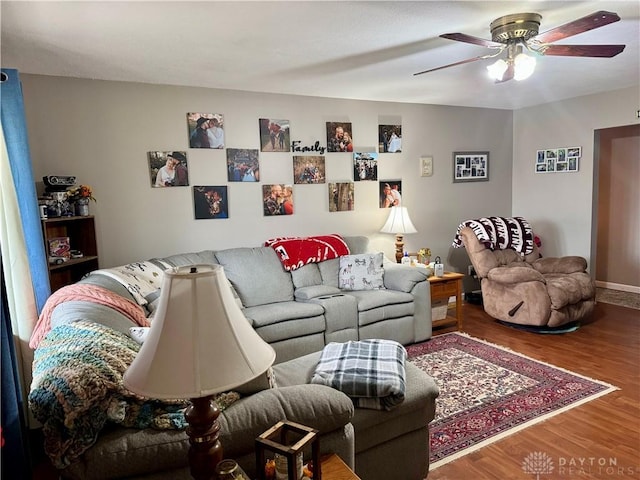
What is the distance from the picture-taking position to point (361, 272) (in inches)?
160

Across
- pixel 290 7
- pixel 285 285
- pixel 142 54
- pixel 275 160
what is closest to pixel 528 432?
pixel 285 285

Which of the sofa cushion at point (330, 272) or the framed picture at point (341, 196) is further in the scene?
the framed picture at point (341, 196)

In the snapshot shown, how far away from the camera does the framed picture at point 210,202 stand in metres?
3.88

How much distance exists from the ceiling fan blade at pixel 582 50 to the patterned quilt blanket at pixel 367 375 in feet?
6.22

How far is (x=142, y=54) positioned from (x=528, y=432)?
129 inches

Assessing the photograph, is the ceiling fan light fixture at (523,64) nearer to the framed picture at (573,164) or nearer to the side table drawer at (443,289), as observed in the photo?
the side table drawer at (443,289)

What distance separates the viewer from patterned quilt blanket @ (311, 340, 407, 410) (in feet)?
6.18

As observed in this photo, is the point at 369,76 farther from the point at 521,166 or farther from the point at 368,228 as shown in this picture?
the point at 521,166

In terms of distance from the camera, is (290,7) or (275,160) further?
(275,160)

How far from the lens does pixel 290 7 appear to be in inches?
83.2

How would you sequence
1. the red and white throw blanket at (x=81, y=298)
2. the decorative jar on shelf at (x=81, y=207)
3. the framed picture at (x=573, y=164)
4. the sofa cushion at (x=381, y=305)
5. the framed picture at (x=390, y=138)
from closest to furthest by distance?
the red and white throw blanket at (x=81, y=298) → the decorative jar on shelf at (x=81, y=207) → the sofa cushion at (x=381, y=305) → the framed picture at (x=390, y=138) → the framed picture at (x=573, y=164)

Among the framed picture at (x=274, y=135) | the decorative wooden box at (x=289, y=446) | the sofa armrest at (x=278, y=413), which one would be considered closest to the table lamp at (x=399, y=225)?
the framed picture at (x=274, y=135)

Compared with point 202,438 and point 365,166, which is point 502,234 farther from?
point 202,438

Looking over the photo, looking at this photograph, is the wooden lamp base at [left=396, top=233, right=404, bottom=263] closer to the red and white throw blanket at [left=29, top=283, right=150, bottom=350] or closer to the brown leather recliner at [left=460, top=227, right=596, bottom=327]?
the brown leather recliner at [left=460, top=227, right=596, bottom=327]
